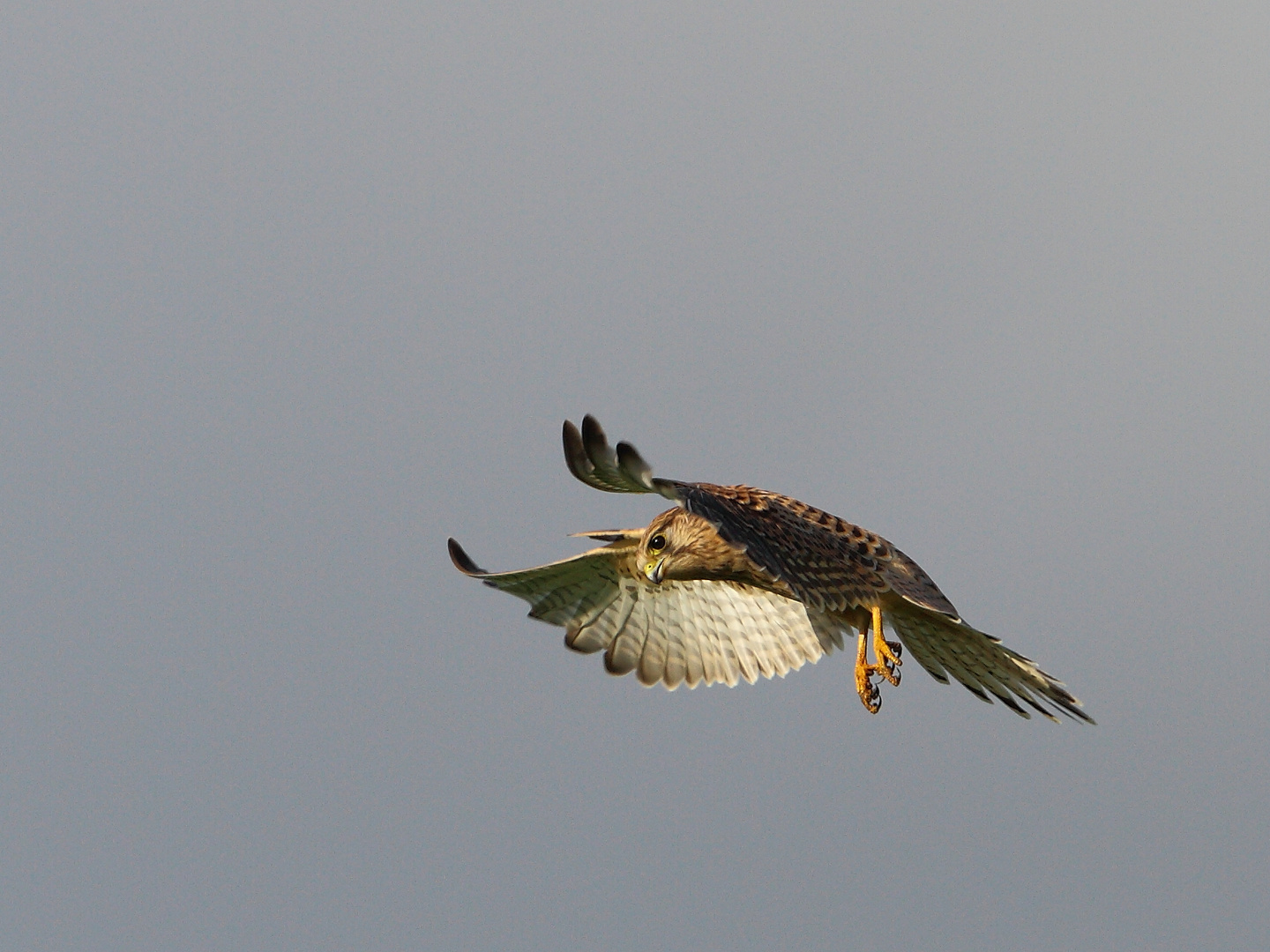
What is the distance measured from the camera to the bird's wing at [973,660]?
1091 cm

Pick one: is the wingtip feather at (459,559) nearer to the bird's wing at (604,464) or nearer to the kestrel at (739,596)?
the kestrel at (739,596)

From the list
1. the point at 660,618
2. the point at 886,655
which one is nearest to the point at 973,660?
the point at 886,655

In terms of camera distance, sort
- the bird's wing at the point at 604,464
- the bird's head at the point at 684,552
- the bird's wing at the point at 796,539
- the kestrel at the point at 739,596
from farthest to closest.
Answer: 1. the bird's head at the point at 684,552
2. the kestrel at the point at 739,596
3. the bird's wing at the point at 796,539
4. the bird's wing at the point at 604,464

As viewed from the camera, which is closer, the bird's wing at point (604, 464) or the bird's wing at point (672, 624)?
the bird's wing at point (604, 464)

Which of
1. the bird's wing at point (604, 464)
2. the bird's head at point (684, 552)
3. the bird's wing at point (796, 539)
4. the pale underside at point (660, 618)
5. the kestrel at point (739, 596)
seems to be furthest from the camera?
the pale underside at point (660, 618)

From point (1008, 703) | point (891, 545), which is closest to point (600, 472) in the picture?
point (891, 545)

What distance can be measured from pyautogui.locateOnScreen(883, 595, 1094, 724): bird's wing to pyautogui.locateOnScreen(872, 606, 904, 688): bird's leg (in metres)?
0.15

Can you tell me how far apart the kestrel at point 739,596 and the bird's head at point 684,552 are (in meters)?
0.01

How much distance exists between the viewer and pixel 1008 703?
11.4 metres

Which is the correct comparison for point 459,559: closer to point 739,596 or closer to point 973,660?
point 739,596

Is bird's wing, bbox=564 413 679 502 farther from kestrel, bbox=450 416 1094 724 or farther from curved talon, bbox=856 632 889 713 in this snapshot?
curved talon, bbox=856 632 889 713

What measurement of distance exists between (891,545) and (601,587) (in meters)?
2.87

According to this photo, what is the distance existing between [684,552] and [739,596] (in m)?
1.76

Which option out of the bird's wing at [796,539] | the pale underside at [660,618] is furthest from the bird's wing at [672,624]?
the bird's wing at [796,539]
